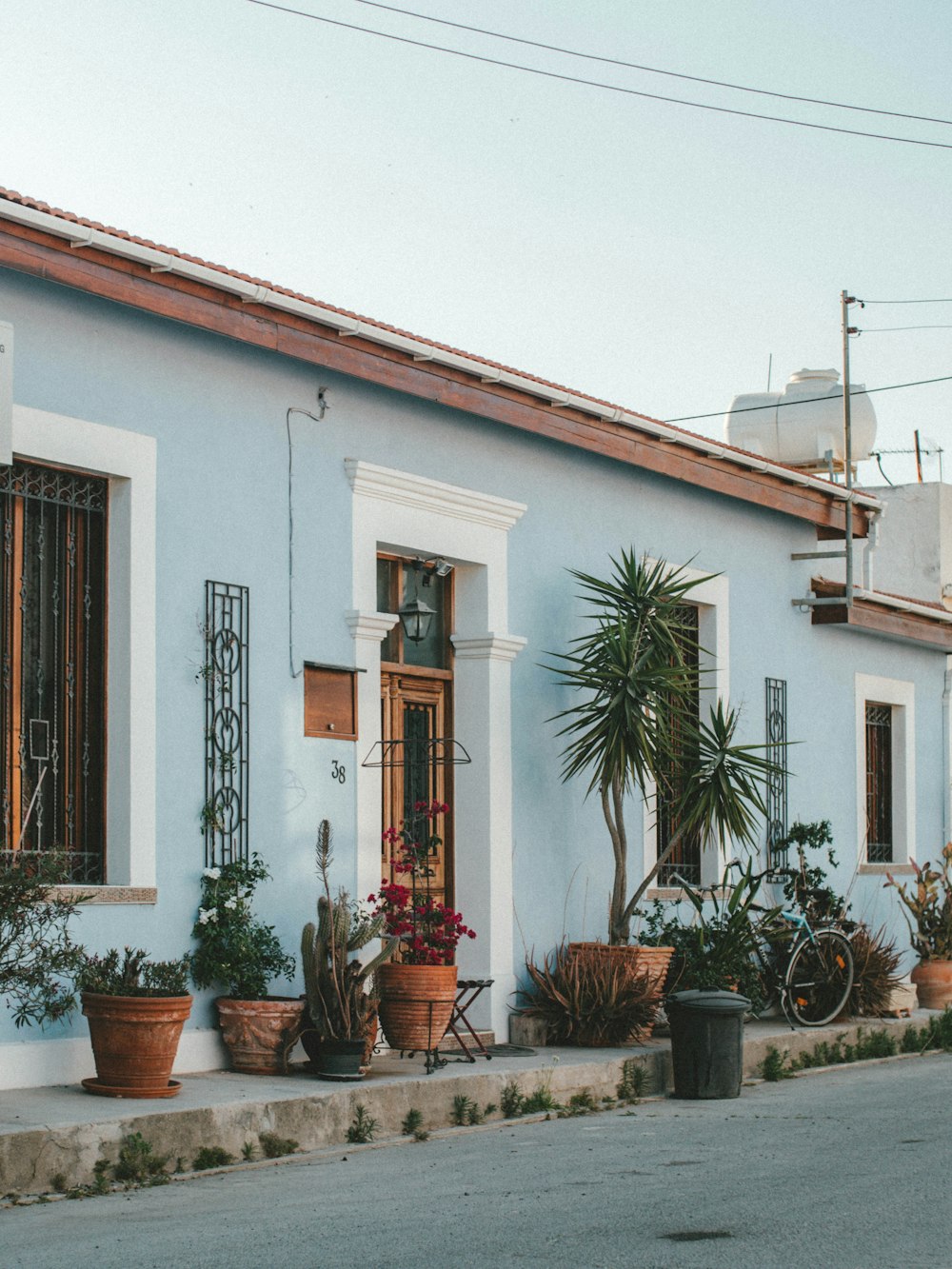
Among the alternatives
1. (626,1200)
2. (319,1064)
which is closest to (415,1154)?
(319,1064)

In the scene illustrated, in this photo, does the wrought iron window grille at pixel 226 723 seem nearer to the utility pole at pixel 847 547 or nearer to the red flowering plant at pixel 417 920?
the red flowering plant at pixel 417 920

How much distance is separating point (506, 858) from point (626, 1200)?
4.84m

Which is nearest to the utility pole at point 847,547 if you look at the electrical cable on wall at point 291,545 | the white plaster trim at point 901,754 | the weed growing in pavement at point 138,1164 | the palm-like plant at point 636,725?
the white plaster trim at point 901,754

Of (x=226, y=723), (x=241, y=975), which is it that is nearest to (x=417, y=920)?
(x=241, y=975)

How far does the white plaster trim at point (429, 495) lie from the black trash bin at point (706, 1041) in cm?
330

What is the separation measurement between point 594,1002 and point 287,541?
3.53 m

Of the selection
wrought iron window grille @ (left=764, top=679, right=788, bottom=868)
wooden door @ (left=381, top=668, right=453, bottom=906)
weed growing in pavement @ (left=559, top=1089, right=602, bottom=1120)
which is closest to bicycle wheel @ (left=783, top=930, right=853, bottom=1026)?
wrought iron window grille @ (left=764, top=679, right=788, bottom=868)

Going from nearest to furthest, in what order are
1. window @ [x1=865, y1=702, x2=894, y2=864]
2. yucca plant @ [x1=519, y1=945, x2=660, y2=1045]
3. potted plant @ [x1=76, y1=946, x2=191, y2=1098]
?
potted plant @ [x1=76, y1=946, x2=191, y2=1098], yucca plant @ [x1=519, y1=945, x2=660, y2=1045], window @ [x1=865, y1=702, x2=894, y2=864]

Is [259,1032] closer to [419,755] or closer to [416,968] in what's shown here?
[416,968]

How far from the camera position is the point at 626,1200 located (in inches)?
270

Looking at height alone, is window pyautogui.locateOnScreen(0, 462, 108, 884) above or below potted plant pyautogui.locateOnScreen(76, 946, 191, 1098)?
above

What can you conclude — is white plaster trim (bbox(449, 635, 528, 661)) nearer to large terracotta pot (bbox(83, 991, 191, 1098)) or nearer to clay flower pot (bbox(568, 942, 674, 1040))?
clay flower pot (bbox(568, 942, 674, 1040))

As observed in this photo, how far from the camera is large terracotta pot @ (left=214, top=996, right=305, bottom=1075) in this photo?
9.23 metres

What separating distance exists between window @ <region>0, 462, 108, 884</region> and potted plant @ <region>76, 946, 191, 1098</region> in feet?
2.40
